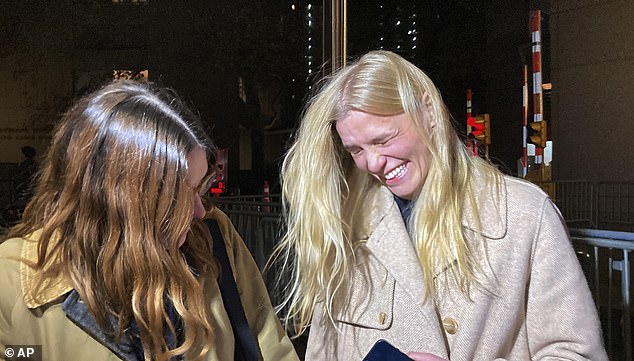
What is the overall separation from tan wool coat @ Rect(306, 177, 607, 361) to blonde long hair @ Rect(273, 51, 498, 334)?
0.04 m

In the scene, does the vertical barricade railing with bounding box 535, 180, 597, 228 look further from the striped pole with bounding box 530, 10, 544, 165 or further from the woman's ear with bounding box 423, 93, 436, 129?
the woman's ear with bounding box 423, 93, 436, 129

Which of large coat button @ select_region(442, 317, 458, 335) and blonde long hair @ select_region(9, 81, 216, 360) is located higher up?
blonde long hair @ select_region(9, 81, 216, 360)

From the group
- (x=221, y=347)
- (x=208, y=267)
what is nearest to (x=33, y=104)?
(x=208, y=267)

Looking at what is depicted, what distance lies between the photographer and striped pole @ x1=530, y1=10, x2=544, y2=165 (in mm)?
1982

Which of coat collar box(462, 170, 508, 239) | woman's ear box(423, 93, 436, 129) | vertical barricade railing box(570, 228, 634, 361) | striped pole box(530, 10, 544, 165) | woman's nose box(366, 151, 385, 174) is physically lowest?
vertical barricade railing box(570, 228, 634, 361)

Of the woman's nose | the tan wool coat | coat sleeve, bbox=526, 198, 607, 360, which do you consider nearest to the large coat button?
the tan wool coat

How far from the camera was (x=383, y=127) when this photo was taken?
130 centimetres

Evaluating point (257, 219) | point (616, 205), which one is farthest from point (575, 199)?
point (257, 219)

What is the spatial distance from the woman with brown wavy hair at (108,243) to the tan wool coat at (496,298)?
0.41 meters

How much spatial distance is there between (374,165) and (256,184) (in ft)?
2.74

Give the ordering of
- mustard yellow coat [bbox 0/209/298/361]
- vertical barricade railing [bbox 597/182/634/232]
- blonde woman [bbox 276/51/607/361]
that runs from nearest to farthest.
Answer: mustard yellow coat [bbox 0/209/298/361]
blonde woman [bbox 276/51/607/361]
vertical barricade railing [bbox 597/182/634/232]

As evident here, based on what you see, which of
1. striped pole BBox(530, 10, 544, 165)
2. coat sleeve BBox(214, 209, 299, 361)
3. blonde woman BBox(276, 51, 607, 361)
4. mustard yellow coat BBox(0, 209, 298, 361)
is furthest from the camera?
striped pole BBox(530, 10, 544, 165)

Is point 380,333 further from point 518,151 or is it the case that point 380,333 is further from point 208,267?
point 518,151

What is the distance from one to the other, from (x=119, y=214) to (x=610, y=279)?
172 centimetres
